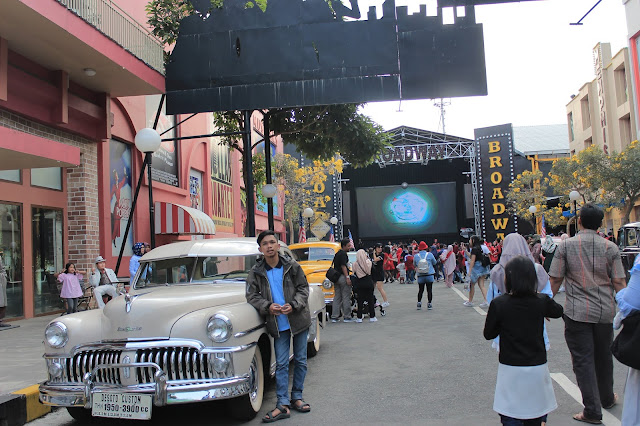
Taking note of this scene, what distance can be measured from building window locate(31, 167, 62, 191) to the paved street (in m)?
7.05

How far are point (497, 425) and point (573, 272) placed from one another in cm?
143

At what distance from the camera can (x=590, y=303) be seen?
15.8 ft

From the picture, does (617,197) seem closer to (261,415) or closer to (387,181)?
(387,181)

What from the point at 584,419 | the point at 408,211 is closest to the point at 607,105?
the point at 408,211

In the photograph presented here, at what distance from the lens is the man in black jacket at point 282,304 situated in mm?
5250

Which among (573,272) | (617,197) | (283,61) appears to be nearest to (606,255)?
(573,272)

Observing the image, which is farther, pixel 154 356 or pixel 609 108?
pixel 609 108

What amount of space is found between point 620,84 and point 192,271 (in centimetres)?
3718

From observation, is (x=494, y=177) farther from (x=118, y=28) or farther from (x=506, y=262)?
(x=506, y=262)

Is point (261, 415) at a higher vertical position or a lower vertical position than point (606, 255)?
lower

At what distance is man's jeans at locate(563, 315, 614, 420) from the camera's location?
4.71 meters

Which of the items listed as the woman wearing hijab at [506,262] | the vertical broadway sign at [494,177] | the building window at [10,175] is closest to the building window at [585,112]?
the vertical broadway sign at [494,177]

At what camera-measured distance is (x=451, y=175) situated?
43375 mm

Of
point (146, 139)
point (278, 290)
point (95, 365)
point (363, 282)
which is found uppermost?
point (146, 139)
